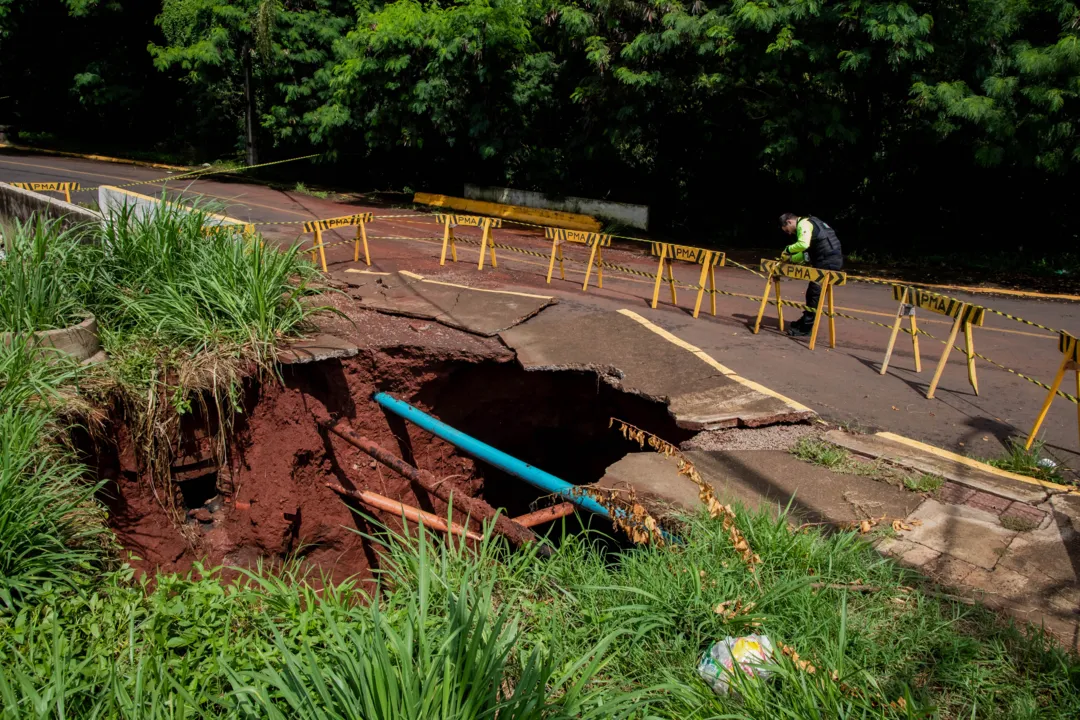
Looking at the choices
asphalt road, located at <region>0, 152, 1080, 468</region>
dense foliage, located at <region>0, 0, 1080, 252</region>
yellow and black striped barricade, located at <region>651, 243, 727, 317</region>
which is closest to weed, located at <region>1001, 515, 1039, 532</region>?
asphalt road, located at <region>0, 152, 1080, 468</region>

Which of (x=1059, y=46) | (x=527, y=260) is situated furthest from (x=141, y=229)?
(x=1059, y=46)

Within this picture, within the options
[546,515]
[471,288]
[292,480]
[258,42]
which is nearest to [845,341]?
[471,288]

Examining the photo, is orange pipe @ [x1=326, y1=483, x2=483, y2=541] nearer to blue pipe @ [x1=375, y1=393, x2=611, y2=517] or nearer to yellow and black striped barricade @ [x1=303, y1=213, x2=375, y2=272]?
blue pipe @ [x1=375, y1=393, x2=611, y2=517]

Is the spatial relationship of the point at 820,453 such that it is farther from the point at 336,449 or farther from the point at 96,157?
the point at 96,157

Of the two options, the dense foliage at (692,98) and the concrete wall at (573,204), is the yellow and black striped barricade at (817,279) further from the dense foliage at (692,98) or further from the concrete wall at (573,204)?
the concrete wall at (573,204)

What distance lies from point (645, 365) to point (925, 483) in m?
2.82

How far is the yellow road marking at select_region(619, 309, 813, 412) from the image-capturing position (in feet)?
22.2

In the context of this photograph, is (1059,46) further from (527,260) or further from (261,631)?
(261,631)

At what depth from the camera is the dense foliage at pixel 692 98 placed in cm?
1316

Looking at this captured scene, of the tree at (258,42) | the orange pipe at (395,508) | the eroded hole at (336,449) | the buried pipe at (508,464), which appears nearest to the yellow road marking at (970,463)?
the eroded hole at (336,449)

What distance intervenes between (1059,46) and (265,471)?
41.5 feet

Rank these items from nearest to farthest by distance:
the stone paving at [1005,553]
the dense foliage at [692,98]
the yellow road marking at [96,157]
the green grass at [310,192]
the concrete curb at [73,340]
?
the stone paving at [1005,553] < the concrete curb at [73,340] < the dense foliage at [692,98] < the green grass at [310,192] < the yellow road marking at [96,157]

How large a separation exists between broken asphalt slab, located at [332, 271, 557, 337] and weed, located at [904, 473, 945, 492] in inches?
167

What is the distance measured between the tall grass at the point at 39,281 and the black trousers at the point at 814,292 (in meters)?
7.48
